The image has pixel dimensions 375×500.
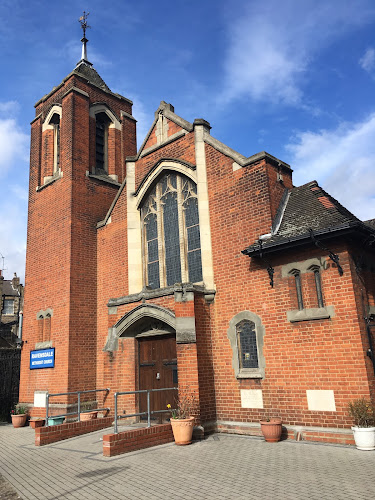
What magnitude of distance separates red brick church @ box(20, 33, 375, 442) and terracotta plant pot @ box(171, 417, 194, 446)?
2.12ft

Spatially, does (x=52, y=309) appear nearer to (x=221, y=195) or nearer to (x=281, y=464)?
(x=221, y=195)

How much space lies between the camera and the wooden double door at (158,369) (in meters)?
11.3

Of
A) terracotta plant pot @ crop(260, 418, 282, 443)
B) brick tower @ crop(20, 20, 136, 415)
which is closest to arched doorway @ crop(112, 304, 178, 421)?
brick tower @ crop(20, 20, 136, 415)

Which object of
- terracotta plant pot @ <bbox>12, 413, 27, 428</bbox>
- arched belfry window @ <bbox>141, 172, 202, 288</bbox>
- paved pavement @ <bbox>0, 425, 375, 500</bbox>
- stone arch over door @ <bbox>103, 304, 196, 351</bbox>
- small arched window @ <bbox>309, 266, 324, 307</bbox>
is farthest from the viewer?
terracotta plant pot @ <bbox>12, 413, 27, 428</bbox>

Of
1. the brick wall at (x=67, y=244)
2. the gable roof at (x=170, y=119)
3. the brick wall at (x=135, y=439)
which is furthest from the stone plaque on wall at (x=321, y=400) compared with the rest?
the gable roof at (x=170, y=119)

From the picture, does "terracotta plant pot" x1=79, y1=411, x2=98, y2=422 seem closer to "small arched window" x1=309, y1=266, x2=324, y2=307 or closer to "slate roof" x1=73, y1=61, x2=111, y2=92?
"small arched window" x1=309, y1=266, x2=324, y2=307

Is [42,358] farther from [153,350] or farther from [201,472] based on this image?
[201,472]

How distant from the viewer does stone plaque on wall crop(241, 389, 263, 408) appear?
972cm

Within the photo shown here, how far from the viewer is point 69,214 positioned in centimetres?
1465

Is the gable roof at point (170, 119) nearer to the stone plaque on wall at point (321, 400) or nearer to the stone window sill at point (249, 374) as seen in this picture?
the stone window sill at point (249, 374)

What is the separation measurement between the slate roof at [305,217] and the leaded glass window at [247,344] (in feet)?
6.12

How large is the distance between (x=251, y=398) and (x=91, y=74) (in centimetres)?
1528

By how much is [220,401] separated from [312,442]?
8.35 ft

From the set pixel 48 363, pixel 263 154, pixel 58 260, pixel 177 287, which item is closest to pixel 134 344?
pixel 177 287
